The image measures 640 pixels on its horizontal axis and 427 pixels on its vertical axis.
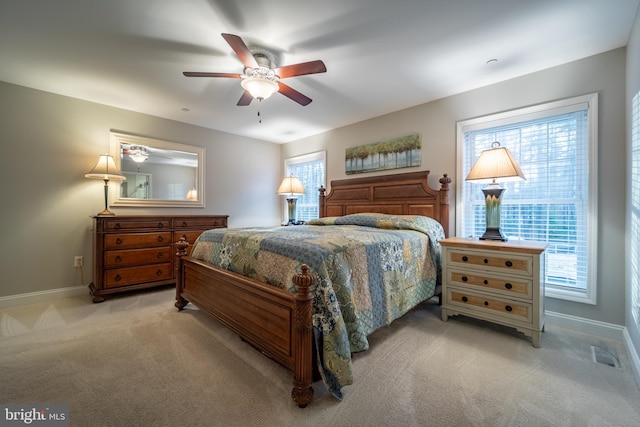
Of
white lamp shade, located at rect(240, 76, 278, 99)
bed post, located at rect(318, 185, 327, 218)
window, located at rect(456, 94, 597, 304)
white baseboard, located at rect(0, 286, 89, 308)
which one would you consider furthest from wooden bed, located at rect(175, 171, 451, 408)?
white baseboard, located at rect(0, 286, 89, 308)

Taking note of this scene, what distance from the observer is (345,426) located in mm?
1256

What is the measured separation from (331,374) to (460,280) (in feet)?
5.08

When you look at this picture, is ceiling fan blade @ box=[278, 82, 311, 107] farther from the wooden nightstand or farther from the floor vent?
the floor vent

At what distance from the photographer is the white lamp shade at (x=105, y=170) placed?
3.12 metres

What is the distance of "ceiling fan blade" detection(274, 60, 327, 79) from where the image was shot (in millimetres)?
2027

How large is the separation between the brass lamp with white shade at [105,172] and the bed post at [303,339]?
3.05 metres

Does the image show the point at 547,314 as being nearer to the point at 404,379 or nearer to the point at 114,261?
the point at 404,379

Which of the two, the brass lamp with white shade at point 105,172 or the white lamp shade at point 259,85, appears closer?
the white lamp shade at point 259,85

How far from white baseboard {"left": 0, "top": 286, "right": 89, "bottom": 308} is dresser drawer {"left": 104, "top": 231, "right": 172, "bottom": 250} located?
0.81 m

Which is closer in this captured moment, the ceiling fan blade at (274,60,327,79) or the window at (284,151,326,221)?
the ceiling fan blade at (274,60,327,79)

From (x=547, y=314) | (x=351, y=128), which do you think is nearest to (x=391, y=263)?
(x=547, y=314)

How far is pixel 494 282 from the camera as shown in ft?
7.11

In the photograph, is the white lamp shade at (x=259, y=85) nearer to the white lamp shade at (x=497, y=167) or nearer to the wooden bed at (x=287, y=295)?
the wooden bed at (x=287, y=295)

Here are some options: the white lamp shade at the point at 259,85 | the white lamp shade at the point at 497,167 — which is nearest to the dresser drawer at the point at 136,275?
the white lamp shade at the point at 259,85
